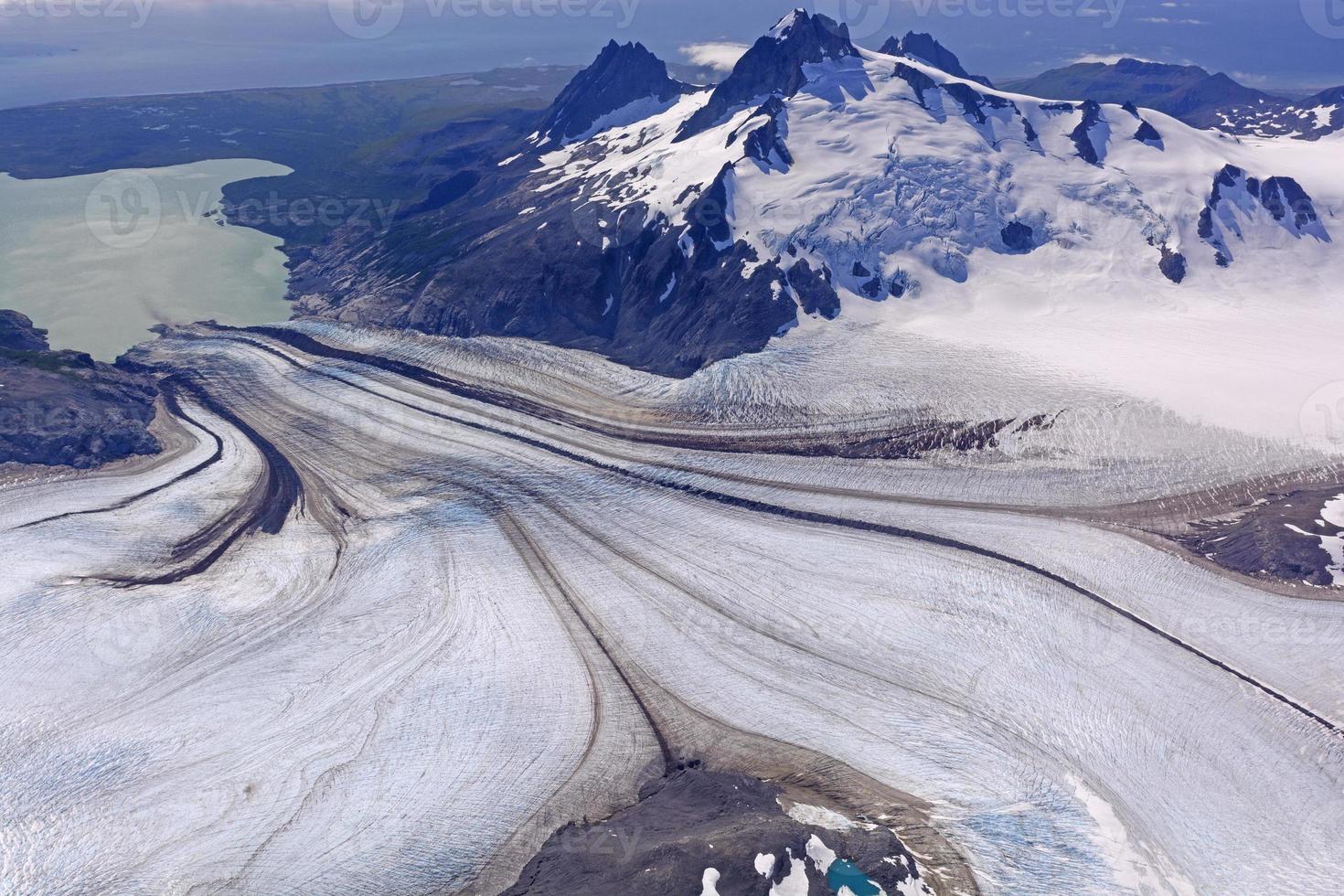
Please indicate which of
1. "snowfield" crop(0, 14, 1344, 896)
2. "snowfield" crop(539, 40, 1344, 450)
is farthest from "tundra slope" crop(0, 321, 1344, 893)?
"snowfield" crop(539, 40, 1344, 450)

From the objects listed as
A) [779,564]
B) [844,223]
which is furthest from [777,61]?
[779,564]

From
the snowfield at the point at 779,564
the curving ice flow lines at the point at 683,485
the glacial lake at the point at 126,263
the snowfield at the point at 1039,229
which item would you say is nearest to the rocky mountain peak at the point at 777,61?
the snowfield at the point at 1039,229

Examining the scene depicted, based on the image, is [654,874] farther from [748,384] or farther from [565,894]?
[748,384]

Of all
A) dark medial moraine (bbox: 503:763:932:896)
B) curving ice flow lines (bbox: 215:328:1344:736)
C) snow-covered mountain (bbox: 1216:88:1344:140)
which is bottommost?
dark medial moraine (bbox: 503:763:932:896)

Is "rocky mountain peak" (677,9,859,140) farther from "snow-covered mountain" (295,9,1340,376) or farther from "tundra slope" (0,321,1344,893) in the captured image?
"tundra slope" (0,321,1344,893)

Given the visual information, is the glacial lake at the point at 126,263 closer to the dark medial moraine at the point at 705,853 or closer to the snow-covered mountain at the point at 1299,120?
the dark medial moraine at the point at 705,853
